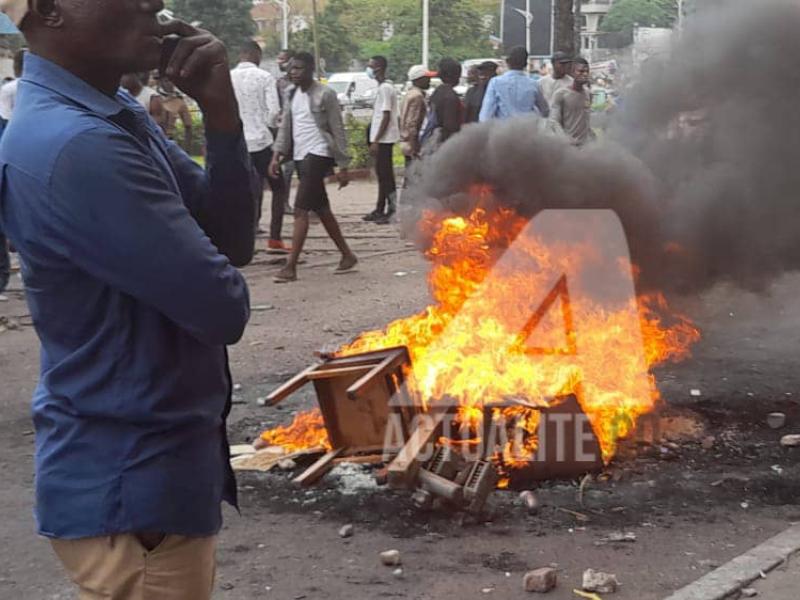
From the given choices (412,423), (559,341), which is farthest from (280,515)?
→ (559,341)

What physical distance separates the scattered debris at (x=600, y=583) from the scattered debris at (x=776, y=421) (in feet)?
7.61

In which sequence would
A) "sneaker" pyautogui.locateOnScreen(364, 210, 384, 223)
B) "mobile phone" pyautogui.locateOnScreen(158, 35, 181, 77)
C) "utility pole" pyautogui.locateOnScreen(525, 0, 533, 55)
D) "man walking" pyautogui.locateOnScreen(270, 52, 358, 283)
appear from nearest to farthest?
"mobile phone" pyautogui.locateOnScreen(158, 35, 181, 77) → "man walking" pyautogui.locateOnScreen(270, 52, 358, 283) → "sneaker" pyautogui.locateOnScreen(364, 210, 384, 223) → "utility pole" pyautogui.locateOnScreen(525, 0, 533, 55)

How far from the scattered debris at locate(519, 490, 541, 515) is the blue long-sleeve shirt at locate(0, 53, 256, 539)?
117 inches

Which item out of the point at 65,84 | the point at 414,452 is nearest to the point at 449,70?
the point at 414,452

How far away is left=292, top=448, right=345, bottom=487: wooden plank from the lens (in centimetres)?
516

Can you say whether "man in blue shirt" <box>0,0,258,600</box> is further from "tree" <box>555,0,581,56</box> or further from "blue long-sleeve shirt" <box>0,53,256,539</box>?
"tree" <box>555,0,581,56</box>

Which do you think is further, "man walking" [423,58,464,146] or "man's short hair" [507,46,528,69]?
"man walking" [423,58,464,146]

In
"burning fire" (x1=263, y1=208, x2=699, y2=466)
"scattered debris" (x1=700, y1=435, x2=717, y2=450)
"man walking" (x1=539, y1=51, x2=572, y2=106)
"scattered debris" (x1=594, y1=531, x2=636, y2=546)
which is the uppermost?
"man walking" (x1=539, y1=51, x2=572, y2=106)

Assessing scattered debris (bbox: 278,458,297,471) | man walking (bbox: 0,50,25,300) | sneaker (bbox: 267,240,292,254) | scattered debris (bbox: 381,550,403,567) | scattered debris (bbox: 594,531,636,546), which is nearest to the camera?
scattered debris (bbox: 381,550,403,567)

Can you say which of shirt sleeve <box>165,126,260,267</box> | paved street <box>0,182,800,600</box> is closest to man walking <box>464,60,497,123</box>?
paved street <box>0,182,800,600</box>

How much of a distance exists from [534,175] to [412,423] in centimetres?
187

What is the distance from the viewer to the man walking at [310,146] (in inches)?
389

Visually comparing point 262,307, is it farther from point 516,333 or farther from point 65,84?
point 65,84

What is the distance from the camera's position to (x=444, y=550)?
4.50 m
